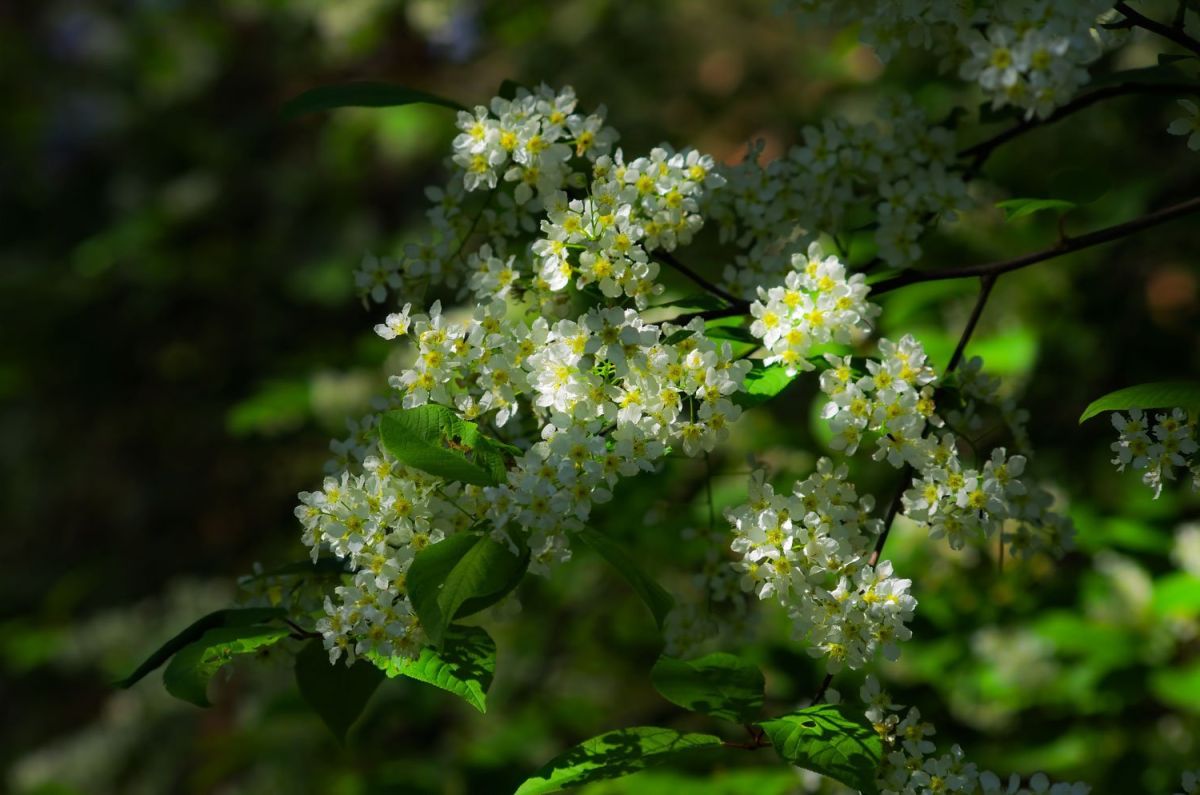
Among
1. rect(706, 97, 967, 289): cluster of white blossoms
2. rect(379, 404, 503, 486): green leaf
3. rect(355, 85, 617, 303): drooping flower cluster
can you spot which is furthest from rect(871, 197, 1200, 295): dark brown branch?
rect(379, 404, 503, 486): green leaf

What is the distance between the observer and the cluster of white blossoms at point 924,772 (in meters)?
1.01

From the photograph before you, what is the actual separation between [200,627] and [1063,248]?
94 centimetres

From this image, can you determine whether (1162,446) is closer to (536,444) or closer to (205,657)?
(536,444)

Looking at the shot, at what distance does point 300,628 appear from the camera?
3.61 ft

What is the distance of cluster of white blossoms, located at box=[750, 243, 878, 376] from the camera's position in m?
1.04

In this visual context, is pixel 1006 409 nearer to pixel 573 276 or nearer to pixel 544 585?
pixel 573 276

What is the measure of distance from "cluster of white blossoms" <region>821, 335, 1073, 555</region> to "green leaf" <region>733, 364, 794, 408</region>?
0.13 feet

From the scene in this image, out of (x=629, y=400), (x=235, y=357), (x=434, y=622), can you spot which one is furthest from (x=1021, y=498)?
(x=235, y=357)

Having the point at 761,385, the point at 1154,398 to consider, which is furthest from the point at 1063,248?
the point at 761,385

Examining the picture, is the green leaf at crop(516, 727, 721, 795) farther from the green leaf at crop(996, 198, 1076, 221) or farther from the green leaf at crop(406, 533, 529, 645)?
the green leaf at crop(996, 198, 1076, 221)

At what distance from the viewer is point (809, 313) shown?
1.04 m

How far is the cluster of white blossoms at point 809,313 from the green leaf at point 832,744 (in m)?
0.31

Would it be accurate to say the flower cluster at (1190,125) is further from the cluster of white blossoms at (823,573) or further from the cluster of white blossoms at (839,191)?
the cluster of white blossoms at (823,573)

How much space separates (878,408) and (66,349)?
17.2 ft
